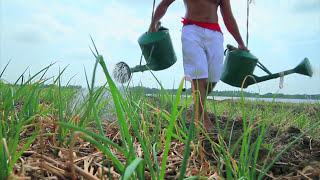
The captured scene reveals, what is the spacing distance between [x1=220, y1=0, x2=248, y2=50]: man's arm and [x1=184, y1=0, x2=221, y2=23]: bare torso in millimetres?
125

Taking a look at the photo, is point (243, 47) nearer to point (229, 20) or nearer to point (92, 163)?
point (229, 20)

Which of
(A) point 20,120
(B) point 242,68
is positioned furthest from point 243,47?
(A) point 20,120

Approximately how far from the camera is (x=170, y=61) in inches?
131

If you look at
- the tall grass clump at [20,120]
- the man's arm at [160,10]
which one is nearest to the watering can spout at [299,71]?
the man's arm at [160,10]

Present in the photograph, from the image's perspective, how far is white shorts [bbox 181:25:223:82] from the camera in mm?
2807

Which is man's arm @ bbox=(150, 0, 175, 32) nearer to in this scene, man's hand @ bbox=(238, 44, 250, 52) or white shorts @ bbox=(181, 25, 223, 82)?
white shorts @ bbox=(181, 25, 223, 82)

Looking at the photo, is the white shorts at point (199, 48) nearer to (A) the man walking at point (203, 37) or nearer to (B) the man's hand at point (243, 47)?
(A) the man walking at point (203, 37)

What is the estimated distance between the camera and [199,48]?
9.43 feet

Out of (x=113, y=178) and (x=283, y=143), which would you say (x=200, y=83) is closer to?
(x=283, y=143)

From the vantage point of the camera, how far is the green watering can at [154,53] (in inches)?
124

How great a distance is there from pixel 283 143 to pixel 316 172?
2.01 feet

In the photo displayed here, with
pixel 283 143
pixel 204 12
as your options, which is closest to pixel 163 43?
pixel 204 12

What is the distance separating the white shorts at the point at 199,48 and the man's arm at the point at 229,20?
0.15 m

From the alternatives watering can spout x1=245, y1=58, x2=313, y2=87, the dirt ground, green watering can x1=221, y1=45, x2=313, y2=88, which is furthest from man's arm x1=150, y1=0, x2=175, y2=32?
the dirt ground
